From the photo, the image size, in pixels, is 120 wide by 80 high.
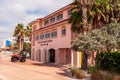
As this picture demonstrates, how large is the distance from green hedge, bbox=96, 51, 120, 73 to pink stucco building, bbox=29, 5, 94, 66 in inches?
509

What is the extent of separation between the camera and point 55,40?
4369 cm

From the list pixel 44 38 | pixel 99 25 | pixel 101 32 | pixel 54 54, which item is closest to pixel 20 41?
pixel 44 38

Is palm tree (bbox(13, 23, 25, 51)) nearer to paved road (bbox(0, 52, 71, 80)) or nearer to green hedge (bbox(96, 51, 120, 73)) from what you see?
paved road (bbox(0, 52, 71, 80))

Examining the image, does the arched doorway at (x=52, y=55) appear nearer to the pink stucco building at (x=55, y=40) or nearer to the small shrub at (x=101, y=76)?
the pink stucco building at (x=55, y=40)

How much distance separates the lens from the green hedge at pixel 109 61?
1970 centimetres

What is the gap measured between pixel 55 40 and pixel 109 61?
76.9 feet

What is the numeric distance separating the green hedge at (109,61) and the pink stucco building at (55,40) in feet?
42.4

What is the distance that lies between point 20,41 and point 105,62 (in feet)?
186

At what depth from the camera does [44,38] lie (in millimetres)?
49719

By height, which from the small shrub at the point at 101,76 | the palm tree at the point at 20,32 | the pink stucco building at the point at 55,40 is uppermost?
the palm tree at the point at 20,32

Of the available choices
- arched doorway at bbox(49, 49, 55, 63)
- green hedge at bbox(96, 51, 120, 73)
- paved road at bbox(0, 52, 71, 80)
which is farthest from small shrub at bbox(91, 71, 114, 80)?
arched doorway at bbox(49, 49, 55, 63)

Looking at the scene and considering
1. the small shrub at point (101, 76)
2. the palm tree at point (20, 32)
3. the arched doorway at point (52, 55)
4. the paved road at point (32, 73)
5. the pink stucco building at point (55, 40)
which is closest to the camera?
the small shrub at point (101, 76)

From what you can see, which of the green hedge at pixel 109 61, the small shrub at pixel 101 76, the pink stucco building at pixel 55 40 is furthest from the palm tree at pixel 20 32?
the small shrub at pixel 101 76

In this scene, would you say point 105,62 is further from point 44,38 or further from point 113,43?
point 44,38
